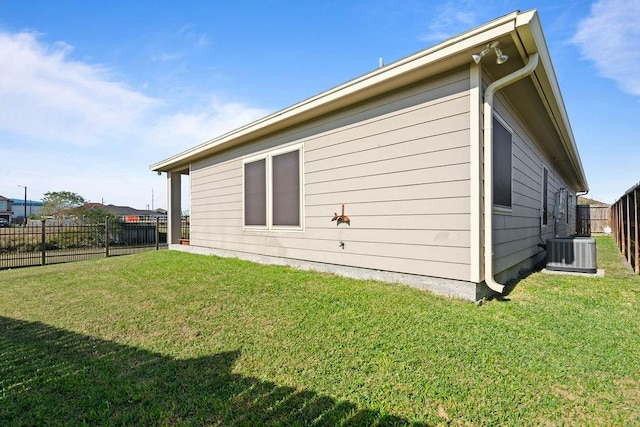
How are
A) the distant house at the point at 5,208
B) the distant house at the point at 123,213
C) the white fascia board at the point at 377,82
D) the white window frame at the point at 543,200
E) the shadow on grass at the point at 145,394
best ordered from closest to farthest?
the shadow on grass at the point at 145,394 → the white fascia board at the point at 377,82 → the white window frame at the point at 543,200 → the distant house at the point at 123,213 → the distant house at the point at 5,208

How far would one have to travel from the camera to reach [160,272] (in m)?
5.95

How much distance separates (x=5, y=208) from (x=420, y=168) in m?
66.3

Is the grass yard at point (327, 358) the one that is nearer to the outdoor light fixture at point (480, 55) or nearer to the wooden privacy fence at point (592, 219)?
the outdoor light fixture at point (480, 55)

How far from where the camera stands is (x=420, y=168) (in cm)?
402

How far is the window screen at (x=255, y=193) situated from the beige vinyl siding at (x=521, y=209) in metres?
4.27

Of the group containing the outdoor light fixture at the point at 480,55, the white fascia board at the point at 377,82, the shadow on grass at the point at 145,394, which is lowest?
the shadow on grass at the point at 145,394

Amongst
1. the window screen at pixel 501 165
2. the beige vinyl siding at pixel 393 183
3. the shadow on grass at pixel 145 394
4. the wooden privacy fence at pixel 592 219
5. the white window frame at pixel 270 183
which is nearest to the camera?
the shadow on grass at pixel 145 394

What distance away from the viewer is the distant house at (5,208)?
44.1 m

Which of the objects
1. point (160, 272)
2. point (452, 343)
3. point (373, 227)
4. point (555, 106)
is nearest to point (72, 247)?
point (160, 272)

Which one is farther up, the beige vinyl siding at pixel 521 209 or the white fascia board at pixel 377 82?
the white fascia board at pixel 377 82

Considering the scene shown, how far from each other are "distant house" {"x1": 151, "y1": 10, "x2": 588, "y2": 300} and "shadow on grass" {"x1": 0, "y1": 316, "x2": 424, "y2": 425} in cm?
250

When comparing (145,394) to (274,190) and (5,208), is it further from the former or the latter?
(5,208)

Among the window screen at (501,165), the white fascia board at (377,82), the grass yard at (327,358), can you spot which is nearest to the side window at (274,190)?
the white fascia board at (377,82)

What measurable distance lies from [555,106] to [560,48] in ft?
3.45
